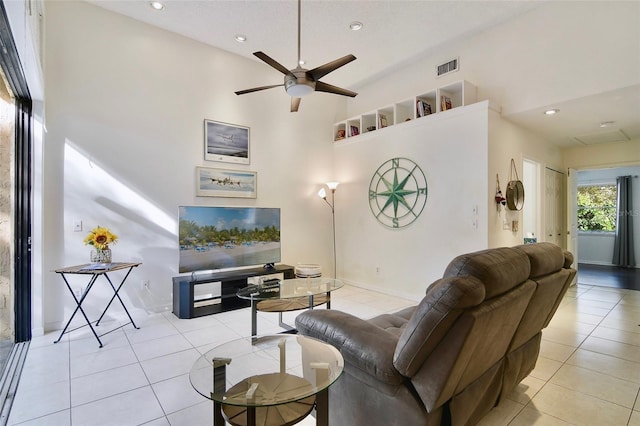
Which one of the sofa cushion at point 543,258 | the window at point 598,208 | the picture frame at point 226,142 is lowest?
the sofa cushion at point 543,258

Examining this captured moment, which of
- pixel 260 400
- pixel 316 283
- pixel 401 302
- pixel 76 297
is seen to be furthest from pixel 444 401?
pixel 76 297

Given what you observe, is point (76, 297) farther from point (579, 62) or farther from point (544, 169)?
point (544, 169)

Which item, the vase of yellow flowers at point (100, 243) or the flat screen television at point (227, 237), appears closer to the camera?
the vase of yellow flowers at point (100, 243)

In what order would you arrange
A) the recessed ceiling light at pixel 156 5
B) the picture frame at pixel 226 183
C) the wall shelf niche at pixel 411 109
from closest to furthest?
the recessed ceiling light at pixel 156 5 < the wall shelf niche at pixel 411 109 < the picture frame at pixel 226 183

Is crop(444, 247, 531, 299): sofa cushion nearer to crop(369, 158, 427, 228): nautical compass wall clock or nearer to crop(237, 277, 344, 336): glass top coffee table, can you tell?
crop(237, 277, 344, 336): glass top coffee table

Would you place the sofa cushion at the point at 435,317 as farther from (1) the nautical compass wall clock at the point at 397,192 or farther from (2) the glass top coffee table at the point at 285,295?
(1) the nautical compass wall clock at the point at 397,192

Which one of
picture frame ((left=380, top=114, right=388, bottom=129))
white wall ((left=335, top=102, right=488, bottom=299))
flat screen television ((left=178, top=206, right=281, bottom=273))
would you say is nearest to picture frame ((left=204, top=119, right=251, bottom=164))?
flat screen television ((left=178, top=206, right=281, bottom=273))

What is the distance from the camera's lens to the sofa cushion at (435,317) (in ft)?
4.10

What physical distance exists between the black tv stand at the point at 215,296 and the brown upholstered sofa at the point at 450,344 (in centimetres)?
227

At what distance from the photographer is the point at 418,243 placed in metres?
4.57

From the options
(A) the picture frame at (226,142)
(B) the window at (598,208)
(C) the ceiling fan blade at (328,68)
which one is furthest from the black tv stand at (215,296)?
(B) the window at (598,208)

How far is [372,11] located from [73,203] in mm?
3908

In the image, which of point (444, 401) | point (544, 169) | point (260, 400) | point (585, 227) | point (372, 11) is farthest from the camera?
point (585, 227)

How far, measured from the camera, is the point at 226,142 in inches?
179
